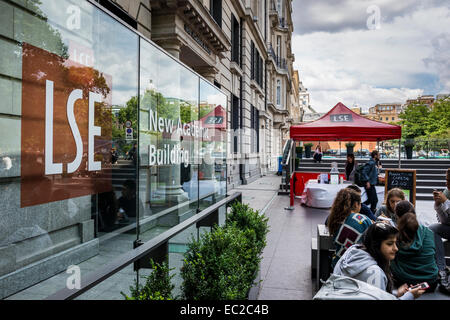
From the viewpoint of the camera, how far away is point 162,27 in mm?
8609

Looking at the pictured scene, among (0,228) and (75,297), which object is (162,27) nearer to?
(0,228)

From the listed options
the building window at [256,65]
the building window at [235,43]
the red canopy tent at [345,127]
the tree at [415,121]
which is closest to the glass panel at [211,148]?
the red canopy tent at [345,127]

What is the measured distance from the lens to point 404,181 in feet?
30.2

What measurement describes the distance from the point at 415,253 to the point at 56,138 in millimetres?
3828

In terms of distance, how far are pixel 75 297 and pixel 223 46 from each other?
11.7 metres

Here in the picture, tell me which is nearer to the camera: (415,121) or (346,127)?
(346,127)

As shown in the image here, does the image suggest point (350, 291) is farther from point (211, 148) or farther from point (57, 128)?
point (211, 148)

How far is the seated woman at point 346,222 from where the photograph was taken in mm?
3598

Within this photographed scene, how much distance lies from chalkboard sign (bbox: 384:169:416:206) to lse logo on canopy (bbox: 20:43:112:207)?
8.75 meters

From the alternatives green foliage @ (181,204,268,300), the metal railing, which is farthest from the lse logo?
the metal railing

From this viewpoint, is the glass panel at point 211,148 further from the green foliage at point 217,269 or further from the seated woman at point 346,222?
the seated woman at point 346,222

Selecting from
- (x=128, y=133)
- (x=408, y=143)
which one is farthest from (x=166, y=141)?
(x=408, y=143)

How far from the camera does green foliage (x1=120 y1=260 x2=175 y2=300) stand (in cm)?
235

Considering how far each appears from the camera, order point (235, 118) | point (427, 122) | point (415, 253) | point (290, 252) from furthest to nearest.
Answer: point (427, 122) < point (235, 118) < point (290, 252) < point (415, 253)
